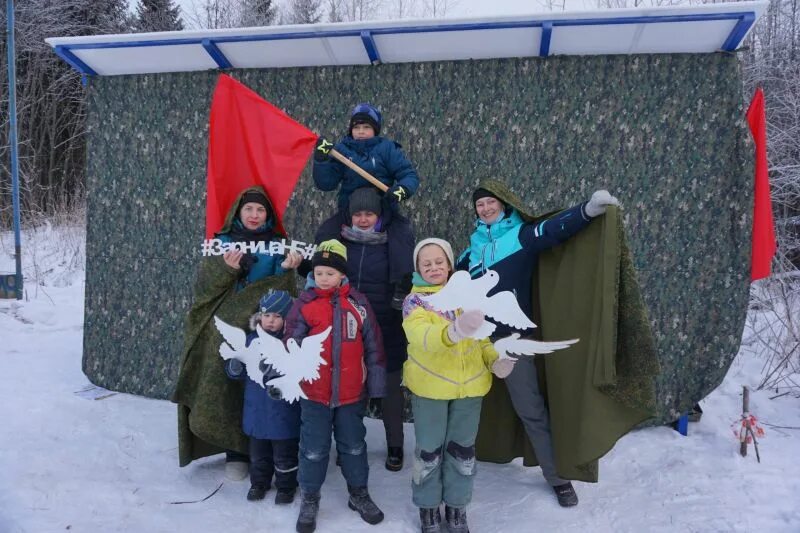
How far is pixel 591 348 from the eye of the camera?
8.75 ft

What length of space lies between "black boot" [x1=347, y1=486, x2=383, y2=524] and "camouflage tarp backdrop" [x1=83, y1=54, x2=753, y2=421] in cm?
188

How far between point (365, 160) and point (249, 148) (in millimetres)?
723

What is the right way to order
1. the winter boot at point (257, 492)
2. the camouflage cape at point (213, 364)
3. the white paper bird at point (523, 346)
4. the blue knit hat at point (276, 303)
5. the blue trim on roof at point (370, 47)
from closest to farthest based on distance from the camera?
the white paper bird at point (523, 346), the blue knit hat at point (276, 303), the winter boot at point (257, 492), the camouflage cape at point (213, 364), the blue trim on roof at point (370, 47)

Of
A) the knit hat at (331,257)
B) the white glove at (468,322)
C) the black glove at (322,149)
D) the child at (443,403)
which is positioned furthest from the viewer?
the black glove at (322,149)

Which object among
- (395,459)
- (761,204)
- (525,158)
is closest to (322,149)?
(525,158)

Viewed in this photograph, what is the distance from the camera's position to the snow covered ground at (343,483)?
8.67ft

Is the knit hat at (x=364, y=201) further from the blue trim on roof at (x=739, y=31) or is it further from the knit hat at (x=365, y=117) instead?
the blue trim on roof at (x=739, y=31)

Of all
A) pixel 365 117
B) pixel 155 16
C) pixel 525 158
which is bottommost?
pixel 525 158

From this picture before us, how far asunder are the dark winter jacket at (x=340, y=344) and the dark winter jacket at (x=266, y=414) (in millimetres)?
258

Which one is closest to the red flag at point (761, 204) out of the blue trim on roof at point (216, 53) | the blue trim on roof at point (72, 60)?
the blue trim on roof at point (216, 53)

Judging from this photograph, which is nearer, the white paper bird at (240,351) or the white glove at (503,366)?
the white glove at (503,366)

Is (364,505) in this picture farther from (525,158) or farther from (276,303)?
(525,158)

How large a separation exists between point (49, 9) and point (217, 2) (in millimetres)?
7821

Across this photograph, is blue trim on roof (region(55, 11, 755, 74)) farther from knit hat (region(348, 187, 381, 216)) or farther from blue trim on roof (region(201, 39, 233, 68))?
knit hat (region(348, 187, 381, 216))
